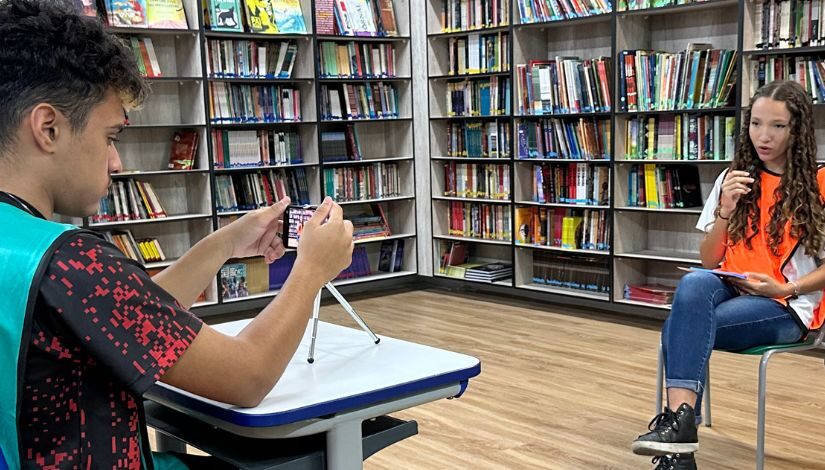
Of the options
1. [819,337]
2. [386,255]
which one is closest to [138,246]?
Answer: [386,255]

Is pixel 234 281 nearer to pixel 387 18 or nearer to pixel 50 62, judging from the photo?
pixel 387 18

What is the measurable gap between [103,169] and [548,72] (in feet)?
14.7

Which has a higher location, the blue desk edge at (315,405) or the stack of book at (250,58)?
the stack of book at (250,58)

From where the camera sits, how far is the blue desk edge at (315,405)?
125cm

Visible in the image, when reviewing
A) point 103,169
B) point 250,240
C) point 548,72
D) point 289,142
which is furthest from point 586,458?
point 289,142

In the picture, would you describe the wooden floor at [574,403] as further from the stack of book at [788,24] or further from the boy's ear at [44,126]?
the boy's ear at [44,126]

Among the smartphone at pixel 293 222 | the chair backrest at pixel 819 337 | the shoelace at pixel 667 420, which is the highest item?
the smartphone at pixel 293 222

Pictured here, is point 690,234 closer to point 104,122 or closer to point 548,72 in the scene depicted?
point 548,72

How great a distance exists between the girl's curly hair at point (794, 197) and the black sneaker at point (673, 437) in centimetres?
69

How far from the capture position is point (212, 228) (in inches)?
216

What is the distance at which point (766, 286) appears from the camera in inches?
104

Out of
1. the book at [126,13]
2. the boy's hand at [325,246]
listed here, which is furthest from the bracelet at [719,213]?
the book at [126,13]

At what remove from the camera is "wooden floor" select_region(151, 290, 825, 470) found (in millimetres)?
3008

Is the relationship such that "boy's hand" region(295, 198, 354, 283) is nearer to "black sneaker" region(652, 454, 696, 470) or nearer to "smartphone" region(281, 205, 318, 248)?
"smartphone" region(281, 205, 318, 248)
